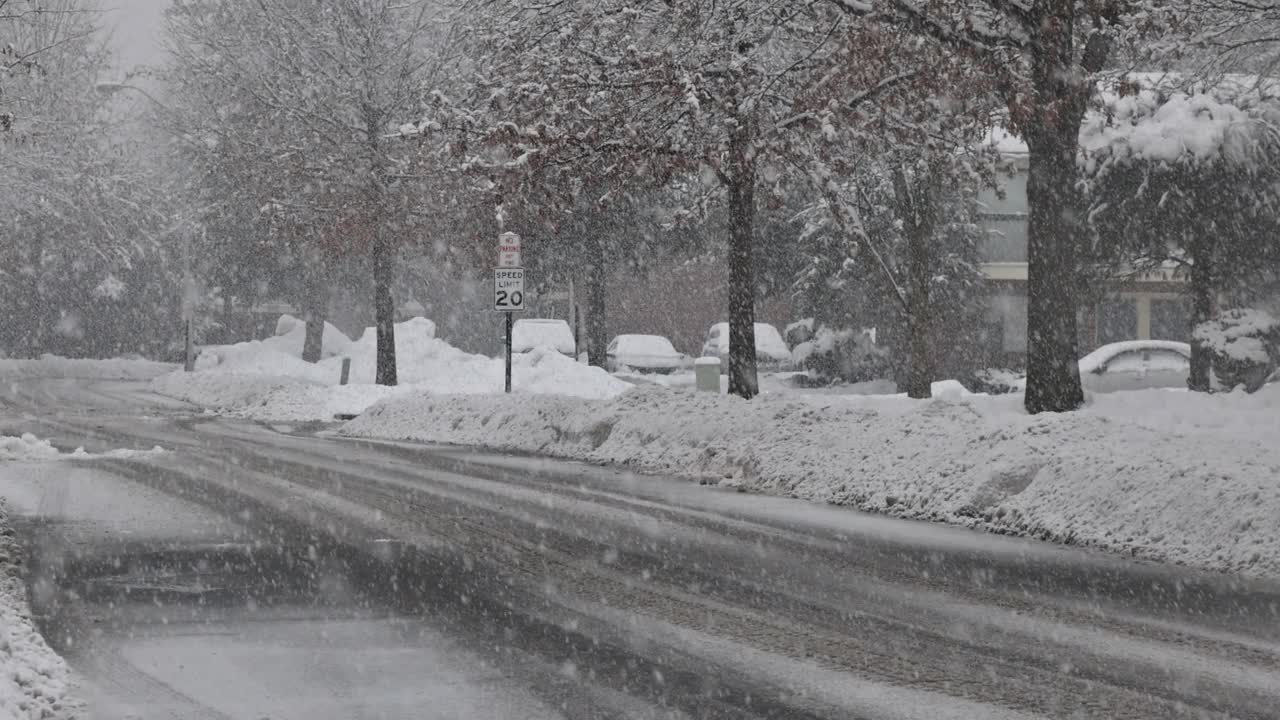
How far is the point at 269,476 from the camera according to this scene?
14.4 meters

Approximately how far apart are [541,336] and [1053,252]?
87.9 ft

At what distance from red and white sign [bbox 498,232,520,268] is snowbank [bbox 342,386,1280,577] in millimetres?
3962

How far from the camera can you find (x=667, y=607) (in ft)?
24.6

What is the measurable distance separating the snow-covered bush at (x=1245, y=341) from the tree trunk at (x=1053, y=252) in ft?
31.2

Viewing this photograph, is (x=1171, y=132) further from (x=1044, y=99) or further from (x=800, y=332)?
(x=800, y=332)

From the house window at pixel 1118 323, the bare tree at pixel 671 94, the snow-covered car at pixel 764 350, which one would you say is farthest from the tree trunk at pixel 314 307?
the bare tree at pixel 671 94

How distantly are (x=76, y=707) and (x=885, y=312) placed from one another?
94.9 feet

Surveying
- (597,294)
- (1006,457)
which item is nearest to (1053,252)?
(1006,457)

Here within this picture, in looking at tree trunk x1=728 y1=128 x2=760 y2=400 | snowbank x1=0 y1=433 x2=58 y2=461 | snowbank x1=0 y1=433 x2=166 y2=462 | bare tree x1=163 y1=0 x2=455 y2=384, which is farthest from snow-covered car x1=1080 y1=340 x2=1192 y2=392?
snowbank x1=0 y1=433 x2=58 y2=461

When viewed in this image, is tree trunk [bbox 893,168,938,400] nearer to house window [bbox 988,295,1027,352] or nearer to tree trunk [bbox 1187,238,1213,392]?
tree trunk [bbox 1187,238,1213,392]

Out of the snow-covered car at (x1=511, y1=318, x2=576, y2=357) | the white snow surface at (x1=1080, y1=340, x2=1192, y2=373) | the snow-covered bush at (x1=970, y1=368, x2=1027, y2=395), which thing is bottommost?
the snow-covered bush at (x1=970, y1=368, x2=1027, y2=395)

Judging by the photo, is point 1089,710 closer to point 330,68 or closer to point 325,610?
point 325,610

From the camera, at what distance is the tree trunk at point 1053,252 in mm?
14625

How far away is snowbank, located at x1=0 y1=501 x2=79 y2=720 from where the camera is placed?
214 inches
